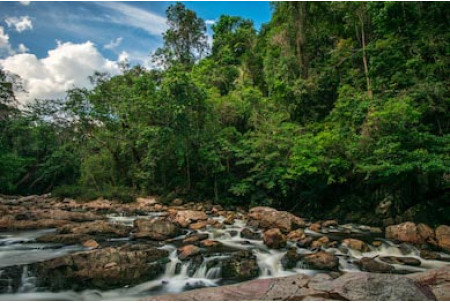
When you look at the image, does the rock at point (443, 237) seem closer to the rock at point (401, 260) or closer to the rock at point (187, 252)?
the rock at point (401, 260)

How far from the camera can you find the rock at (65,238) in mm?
8648

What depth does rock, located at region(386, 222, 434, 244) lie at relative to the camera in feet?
28.8

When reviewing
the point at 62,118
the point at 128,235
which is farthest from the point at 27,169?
the point at 128,235

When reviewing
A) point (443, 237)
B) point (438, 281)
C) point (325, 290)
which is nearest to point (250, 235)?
point (325, 290)

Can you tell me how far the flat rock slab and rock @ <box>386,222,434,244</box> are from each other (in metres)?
5.29

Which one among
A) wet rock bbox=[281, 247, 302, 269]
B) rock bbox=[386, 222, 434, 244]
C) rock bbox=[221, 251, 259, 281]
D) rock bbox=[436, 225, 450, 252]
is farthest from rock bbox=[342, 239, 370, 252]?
rock bbox=[221, 251, 259, 281]

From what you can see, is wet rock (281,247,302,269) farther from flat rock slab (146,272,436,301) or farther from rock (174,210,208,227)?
rock (174,210,208,227)

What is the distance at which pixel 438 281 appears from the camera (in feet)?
15.1

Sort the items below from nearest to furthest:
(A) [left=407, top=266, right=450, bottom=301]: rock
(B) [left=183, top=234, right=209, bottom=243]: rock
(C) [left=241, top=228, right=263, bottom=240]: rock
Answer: (A) [left=407, top=266, right=450, bottom=301]: rock
(B) [left=183, top=234, right=209, bottom=243]: rock
(C) [left=241, top=228, right=263, bottom=240]: rock

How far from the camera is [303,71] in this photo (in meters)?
19.4

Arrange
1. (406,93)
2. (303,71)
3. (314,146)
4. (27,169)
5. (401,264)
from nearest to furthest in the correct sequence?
1. (401,264)
2. (406,93)
3. (314,146)
4. (303,71)
5. (27,169)

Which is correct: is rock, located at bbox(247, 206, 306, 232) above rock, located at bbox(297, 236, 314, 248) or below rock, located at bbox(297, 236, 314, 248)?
above

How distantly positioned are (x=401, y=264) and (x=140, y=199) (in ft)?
46.6

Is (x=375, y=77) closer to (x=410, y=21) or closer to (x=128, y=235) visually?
(x=410, y=21)
